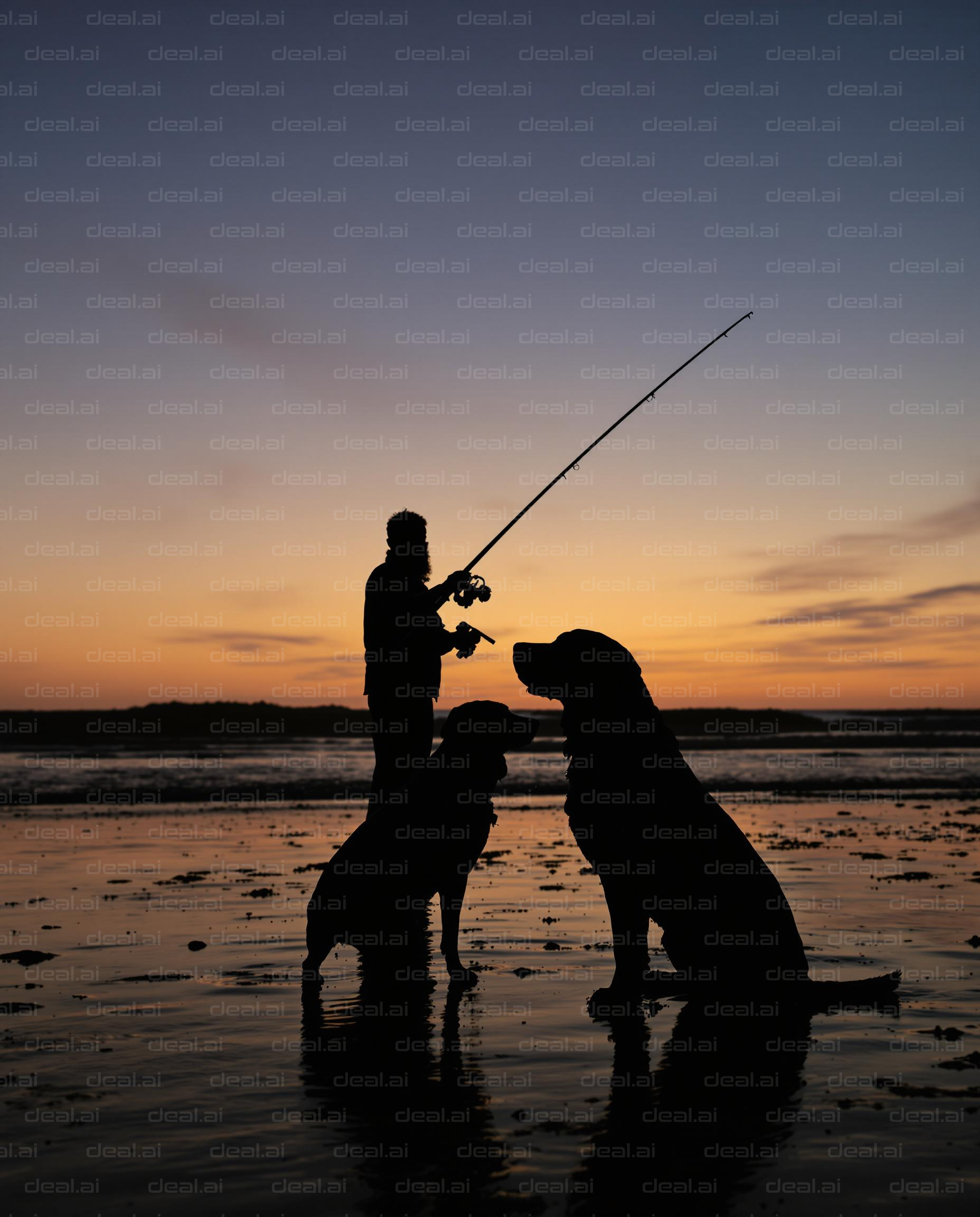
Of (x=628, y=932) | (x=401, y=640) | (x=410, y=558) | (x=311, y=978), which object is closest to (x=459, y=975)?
(x=311, y=978)

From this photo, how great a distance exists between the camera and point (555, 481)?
26.1 feet

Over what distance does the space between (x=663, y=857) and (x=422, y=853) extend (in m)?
1.57

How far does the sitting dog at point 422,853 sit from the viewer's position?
18.6ft

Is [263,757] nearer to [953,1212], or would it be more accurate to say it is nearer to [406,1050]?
[406,1050]

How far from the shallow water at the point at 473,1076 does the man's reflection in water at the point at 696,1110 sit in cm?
1

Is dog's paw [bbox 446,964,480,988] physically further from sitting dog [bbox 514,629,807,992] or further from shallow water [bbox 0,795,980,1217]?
sitting dog [bbox 514,629,807,992]

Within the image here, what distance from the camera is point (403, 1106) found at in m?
3.97

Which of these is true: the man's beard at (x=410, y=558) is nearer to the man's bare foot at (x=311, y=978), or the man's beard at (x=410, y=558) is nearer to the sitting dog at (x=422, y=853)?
the sitting dog at (x=422, y=853)

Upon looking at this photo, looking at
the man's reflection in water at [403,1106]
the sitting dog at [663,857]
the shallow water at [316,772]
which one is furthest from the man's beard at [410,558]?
the shallow water at [316,772]

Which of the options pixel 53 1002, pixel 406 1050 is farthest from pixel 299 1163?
pixel 53 1002

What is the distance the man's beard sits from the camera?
6.42 meters

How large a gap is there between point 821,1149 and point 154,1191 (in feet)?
7.54

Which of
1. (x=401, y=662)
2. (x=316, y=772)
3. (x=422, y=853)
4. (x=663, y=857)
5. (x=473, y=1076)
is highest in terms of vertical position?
(x=401, y=662)

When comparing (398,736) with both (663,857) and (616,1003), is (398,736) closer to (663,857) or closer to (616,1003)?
(663,857)
